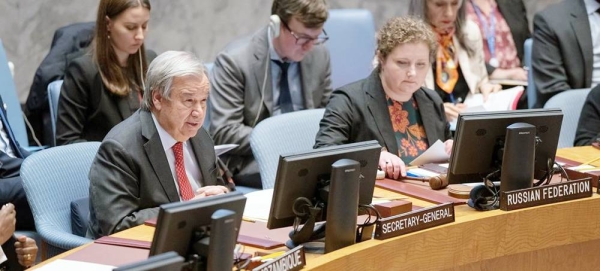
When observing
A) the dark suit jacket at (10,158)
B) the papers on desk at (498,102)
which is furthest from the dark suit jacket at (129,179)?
the papers on desk at (498,102)

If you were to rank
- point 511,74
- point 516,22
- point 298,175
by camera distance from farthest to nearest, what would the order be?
point 516,22, point 511,74, point 298,175

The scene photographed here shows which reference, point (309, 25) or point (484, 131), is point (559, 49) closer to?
point (309, 25)

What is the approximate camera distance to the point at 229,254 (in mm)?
2270

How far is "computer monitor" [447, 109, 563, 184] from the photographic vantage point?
3104 mm

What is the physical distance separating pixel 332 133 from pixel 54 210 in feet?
3.39

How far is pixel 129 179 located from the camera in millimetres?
3062

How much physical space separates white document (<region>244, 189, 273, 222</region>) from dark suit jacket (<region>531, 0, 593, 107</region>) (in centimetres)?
245

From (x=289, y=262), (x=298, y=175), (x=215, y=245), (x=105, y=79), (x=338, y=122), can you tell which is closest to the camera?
(x=215, y=245)

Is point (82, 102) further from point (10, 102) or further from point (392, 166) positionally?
point (392, 166)

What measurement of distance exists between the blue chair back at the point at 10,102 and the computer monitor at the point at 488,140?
2234mm

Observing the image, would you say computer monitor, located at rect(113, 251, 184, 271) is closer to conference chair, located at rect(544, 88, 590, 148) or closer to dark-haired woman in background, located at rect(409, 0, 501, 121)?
conference chair, located at rect(544, 88, 590, 148)

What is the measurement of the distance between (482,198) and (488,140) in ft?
0.59

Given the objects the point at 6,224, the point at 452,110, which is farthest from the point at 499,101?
the point at 6,224

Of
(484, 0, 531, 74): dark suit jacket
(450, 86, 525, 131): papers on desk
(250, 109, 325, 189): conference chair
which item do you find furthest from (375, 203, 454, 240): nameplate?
(484, 0, 531, 74): dark suit jacket
